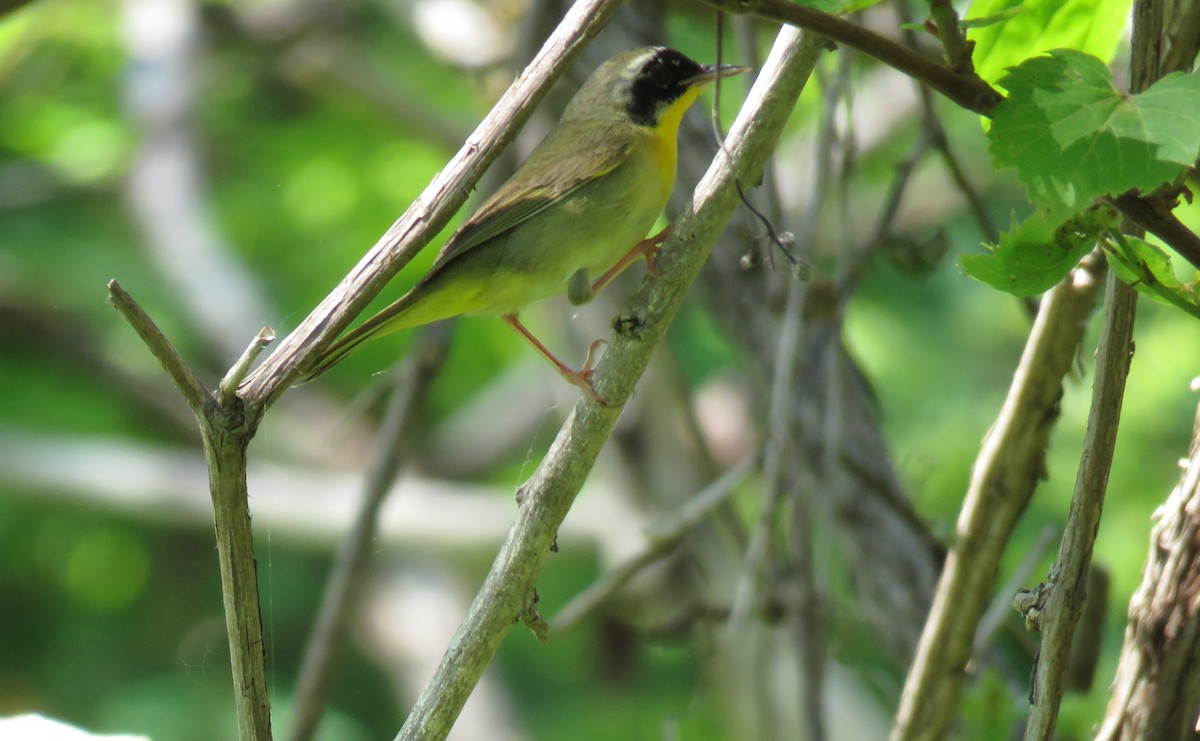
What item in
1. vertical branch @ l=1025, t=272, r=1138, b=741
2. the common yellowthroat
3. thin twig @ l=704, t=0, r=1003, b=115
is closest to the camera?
thin twig @ l=704, t=0, r=1003, b=115

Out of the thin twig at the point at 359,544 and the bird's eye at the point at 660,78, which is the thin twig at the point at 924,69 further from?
the thin twig at the point at 359,544

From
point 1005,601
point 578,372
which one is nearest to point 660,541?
point 578,372

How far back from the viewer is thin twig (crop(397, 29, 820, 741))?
6.10 ft

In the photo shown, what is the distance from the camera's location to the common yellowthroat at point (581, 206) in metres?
3.53

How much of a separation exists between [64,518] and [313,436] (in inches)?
62.1

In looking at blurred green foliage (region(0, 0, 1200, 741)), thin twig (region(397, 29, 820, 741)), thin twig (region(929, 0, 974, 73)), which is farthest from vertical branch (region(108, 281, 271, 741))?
blurred green foliage (region(0, 0, 1200, 741))

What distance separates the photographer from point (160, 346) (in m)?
1.43

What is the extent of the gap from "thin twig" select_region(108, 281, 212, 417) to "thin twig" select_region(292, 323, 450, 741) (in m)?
2.09

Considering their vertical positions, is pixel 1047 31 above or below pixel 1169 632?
above

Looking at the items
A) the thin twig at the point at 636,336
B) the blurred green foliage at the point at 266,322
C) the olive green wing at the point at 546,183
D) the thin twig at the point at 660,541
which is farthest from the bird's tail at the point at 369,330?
the blurred green foliage at the point at 266,322

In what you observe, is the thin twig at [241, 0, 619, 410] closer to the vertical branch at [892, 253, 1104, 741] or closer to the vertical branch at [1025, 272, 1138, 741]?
the vertical branch at [1025, 272, 1138, 741]

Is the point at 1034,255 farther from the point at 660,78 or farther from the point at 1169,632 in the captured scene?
the point at 660,78

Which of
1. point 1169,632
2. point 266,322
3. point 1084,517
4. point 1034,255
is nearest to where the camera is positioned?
point 1034,255

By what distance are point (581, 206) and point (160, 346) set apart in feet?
7.46
